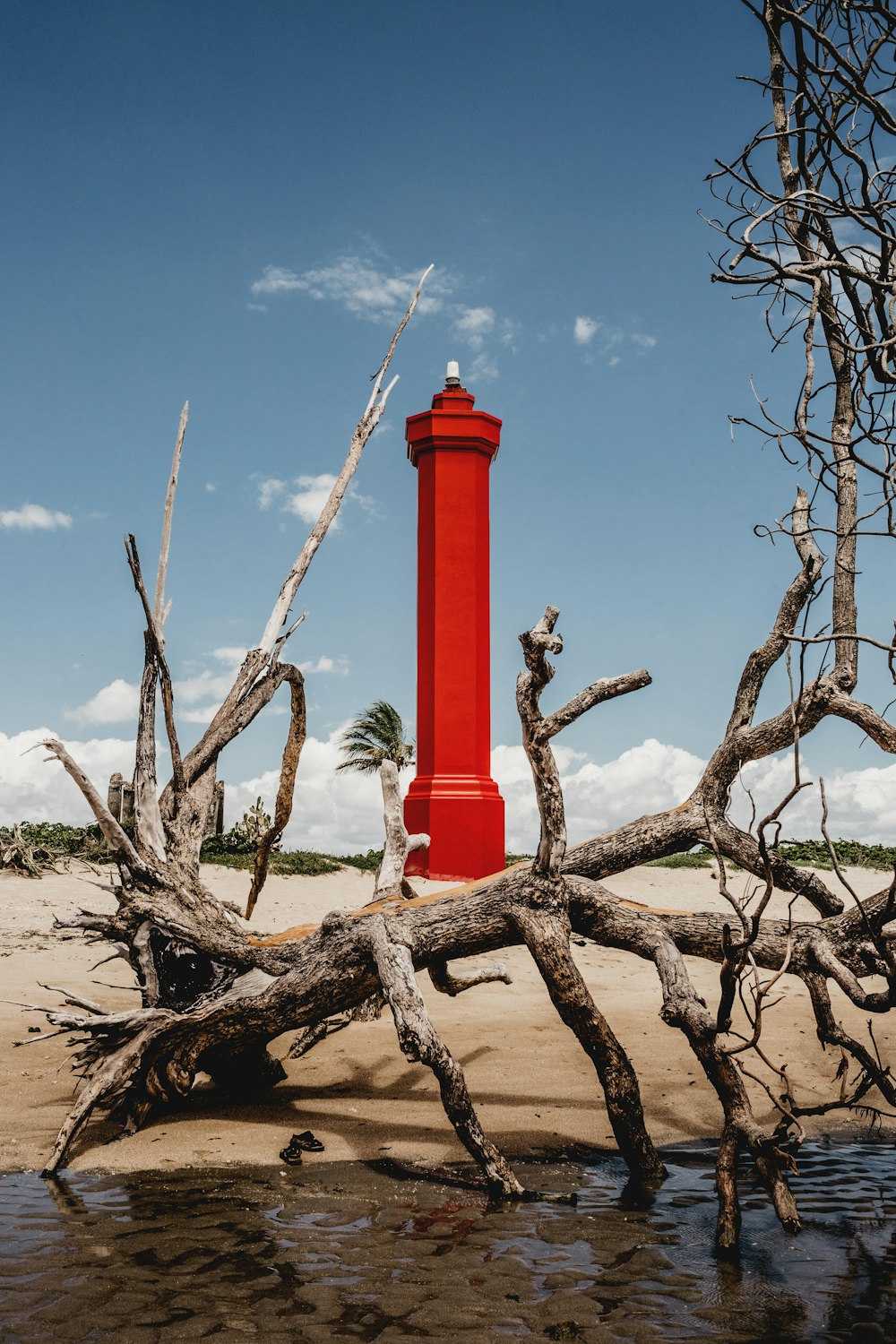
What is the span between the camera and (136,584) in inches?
253

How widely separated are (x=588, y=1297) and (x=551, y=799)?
7.38 ft

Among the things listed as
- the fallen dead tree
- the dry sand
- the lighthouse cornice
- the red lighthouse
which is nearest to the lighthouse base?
the red lighthouse

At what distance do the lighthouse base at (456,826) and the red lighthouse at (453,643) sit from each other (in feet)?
Answer: 0.04

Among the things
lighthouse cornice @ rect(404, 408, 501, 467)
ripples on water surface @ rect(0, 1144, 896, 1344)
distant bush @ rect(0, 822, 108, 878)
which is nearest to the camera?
ripples on water surface @ rect(0, 1144, 896, 1344)

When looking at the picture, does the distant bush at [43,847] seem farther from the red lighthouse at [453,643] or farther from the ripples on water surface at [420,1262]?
the ripples on water surface at [420,1262]

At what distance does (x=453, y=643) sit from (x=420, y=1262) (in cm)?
1175

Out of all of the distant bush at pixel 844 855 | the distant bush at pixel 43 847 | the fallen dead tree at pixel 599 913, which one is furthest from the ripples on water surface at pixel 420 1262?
the distant bush at pixel 844 855

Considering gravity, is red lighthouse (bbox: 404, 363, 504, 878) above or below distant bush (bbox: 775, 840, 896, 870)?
above

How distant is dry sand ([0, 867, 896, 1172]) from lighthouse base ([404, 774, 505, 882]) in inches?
163

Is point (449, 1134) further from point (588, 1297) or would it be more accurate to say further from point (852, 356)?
point (852, 356)

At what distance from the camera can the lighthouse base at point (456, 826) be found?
48.6 feet

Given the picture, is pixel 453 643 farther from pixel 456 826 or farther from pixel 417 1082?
pixel 417 1082

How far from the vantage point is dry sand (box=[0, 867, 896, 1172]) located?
232 inches

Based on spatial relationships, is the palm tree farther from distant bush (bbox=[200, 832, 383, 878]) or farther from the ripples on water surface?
the ripples on water surface
